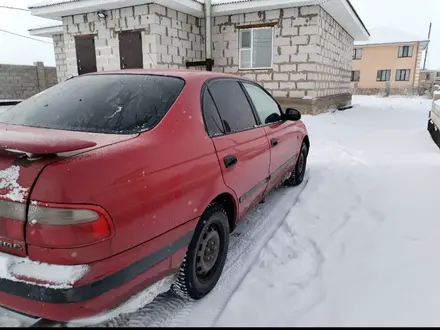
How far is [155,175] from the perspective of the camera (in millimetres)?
1791

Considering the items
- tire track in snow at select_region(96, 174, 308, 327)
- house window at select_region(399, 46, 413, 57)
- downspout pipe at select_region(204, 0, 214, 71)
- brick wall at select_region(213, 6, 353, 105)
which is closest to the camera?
tire track in snow at select_region(96, 174, 308, 327)

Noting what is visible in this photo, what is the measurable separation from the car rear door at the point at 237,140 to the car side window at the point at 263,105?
8.1 inches

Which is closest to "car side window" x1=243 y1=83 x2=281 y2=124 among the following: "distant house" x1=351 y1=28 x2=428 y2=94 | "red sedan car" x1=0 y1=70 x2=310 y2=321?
"red sedan car" x1=0 y1=70 x2=310 y2=321

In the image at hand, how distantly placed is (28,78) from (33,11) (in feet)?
26.1

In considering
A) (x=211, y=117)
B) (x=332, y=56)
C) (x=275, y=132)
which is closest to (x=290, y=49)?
(x=332, y=56)

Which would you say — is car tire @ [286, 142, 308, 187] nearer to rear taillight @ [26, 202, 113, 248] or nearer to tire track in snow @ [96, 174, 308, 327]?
tire track in snow @ [96, 174, 308, 327]

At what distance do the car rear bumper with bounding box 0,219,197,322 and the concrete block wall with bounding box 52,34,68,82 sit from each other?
15829mm

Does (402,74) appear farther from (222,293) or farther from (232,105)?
(222,293)

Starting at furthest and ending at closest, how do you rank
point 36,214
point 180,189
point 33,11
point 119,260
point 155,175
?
point 33,11 → point 180,189 → point 155,175 → point 119,260 → point 36,214

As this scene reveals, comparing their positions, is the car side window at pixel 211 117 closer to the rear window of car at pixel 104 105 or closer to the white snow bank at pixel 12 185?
the rear window of car at pixel 104 105

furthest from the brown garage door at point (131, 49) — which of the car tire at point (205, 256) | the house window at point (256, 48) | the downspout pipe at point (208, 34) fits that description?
the car tire at point (205, 256)

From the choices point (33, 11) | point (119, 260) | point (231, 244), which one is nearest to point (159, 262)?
point (119, 260)

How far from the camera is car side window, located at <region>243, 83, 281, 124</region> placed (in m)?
3.46

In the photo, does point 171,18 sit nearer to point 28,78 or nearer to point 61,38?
point 61,38
